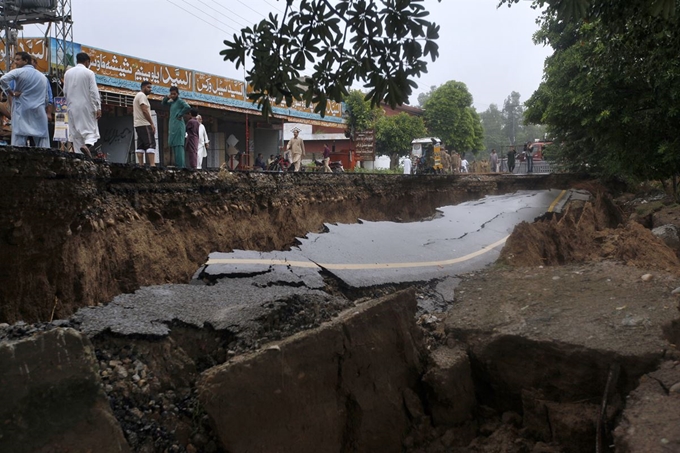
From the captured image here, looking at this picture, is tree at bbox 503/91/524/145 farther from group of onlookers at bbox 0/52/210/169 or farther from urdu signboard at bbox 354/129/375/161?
group of onlookers at bbox 0/52/210/169

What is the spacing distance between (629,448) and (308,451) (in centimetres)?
196

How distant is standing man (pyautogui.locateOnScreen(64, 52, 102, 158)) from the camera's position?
283 inches

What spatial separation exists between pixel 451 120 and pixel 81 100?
4595 centimetres

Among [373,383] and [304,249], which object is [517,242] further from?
[373,383]

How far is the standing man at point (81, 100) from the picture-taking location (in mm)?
7176

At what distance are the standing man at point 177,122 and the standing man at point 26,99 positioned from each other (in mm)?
2351

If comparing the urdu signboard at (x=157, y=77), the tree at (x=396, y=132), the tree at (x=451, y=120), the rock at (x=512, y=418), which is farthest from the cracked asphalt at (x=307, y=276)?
the tree at (x=451, y=120)

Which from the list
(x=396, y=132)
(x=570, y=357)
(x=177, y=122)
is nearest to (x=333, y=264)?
(x=570, y=357)

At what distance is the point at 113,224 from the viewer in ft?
18.3

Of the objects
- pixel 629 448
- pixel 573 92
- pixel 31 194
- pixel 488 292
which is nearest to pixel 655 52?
pixel 488 292

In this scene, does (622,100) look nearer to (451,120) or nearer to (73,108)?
(73,108)

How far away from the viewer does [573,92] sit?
42.9ft

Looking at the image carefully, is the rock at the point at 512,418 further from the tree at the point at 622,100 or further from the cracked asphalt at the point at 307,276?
the tree at the point at 622,100

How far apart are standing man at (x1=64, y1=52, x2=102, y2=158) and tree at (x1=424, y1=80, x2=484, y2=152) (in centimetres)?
4511
